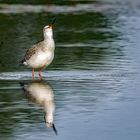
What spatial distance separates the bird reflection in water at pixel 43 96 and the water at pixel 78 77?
0.17ft

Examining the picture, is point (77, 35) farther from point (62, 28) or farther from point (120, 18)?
point (120, 18)

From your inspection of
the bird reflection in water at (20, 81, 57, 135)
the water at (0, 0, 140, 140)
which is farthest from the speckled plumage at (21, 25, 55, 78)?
the bird reflection in water at (20, 81, 57, 135)

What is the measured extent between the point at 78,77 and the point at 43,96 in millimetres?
1975

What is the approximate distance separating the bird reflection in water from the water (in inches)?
2.1

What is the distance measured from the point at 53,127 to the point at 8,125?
0.67m

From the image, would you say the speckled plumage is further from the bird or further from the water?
the water

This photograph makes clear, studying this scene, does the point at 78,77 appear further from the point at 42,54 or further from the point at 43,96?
the point at 43,96

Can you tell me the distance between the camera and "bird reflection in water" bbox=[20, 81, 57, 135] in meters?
12.2

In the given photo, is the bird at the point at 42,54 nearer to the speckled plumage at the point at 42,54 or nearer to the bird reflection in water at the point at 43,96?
the speckled plumage at the point at 42,54

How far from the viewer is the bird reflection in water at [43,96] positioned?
12.2 m

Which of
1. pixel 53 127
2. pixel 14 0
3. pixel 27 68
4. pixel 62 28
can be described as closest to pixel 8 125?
pixel 53 127

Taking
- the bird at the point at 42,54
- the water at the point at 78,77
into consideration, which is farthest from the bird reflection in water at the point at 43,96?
the bird at the point at 42,54

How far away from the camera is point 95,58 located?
18312mm

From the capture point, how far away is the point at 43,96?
13961 millimetres
